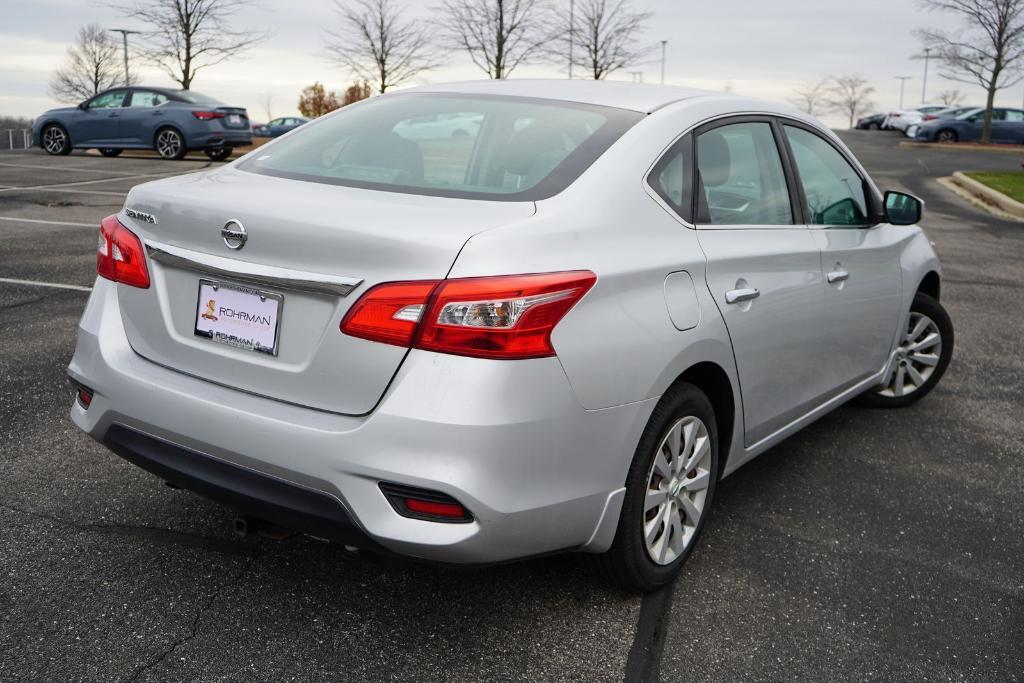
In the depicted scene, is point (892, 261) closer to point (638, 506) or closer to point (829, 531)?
point (829, 531)

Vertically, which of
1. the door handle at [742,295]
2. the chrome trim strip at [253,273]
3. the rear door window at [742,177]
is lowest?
the door handle at [742,295]

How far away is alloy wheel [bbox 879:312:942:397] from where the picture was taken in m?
5.54

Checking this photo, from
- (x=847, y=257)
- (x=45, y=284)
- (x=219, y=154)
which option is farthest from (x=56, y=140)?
(x=847, y=257)

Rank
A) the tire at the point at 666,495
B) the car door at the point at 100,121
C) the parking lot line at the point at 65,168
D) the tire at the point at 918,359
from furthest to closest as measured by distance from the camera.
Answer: the car door at the point at 100,121
the parking lot line at the point at 65,168
the tire at the point at 918,359
the tire at the point at 666,495

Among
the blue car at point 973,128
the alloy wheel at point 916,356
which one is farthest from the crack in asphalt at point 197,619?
the blue car at point 973,128

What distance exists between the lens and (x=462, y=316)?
101 inches

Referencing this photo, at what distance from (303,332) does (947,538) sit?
2631 millimetres

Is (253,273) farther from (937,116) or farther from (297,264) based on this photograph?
(937,116)

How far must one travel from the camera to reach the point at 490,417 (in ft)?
8.36

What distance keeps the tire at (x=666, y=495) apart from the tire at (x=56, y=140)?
22.4 m

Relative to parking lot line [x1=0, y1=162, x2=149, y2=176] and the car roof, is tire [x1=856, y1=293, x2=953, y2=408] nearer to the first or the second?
the car roof

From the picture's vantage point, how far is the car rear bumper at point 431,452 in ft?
8.39

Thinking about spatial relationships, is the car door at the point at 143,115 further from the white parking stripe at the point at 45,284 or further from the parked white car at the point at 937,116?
the parked white car at the point at 937,116

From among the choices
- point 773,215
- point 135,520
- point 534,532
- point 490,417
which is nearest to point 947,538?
point 773,215
